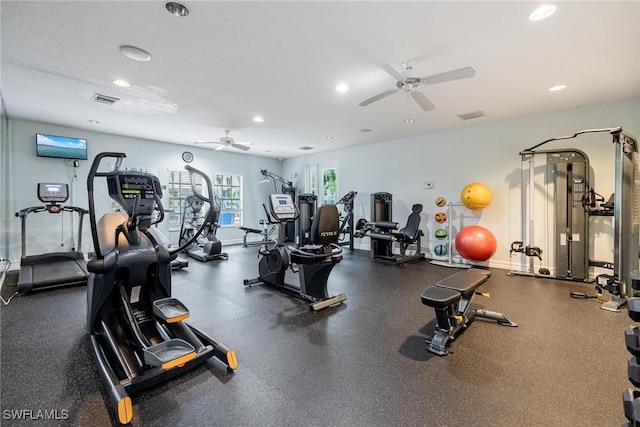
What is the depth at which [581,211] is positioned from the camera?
4.20 meters

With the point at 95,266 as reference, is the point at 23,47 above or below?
above

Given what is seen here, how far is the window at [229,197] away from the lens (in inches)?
317

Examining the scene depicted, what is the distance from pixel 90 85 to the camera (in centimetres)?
350

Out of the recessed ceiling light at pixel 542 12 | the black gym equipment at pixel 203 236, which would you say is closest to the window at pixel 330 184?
the black gym equipment at pixel 203 236

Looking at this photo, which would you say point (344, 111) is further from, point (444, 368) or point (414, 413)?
point (414, 413)

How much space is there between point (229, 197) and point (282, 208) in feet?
16.8

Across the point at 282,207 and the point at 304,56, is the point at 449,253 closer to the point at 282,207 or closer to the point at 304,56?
the point at 282,207

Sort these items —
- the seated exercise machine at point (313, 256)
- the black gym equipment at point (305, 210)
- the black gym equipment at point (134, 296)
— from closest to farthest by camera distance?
the black gym equipment at point (134, 296) → the seated exercise machine at point (313, 256) → the black gym equipment at point (305, 210)

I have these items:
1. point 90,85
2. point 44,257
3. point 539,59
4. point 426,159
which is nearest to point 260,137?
point 90,85

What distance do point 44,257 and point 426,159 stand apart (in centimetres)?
746

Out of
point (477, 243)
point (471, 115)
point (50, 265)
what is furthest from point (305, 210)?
point (50, 265)

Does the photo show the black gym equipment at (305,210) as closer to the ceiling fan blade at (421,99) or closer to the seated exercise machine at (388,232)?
the seated exercise machine at (388,232)

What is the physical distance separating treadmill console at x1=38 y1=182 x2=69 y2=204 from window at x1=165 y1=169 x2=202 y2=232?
223 cm

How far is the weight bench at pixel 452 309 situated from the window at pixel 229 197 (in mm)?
6732
